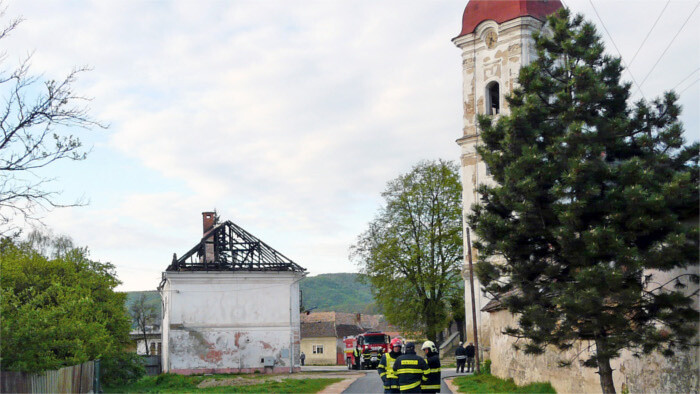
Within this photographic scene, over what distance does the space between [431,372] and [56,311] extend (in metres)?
9.06

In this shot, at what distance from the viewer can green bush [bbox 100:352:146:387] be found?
28.5 meters

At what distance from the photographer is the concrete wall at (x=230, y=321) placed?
1506 inches

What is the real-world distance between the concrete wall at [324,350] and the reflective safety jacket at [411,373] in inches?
2461

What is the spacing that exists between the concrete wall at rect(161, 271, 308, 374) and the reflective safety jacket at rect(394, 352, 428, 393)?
27607mm

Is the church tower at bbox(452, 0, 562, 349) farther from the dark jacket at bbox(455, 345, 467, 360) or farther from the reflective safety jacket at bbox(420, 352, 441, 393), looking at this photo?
the reflective safety jacket at bbox(420, 352, 441, 393)

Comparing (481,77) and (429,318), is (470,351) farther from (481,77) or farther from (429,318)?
(481,77)

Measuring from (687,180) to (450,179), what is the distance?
33015 millimetres

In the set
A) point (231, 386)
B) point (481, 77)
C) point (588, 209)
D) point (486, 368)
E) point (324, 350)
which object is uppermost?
point (481, 77)

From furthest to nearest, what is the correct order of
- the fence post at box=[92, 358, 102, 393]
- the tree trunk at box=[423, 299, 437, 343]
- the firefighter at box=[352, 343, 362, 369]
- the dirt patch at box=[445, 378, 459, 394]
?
the tree trunk at box=[423, 299, 437, 343] → the firefighter at box=[352, 343, 362, 369] → the dirt patch at box=[445, 378, 459, 394] → the fence post at box=[92, 358, 102, 393]

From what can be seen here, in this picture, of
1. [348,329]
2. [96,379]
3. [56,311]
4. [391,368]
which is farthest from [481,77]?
[348,329]

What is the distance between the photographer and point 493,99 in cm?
3509

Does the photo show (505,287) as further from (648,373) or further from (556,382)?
(556,382)

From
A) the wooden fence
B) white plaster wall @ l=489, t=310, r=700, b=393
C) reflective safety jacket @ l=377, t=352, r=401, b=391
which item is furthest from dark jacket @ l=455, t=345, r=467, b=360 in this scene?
reflective safety jacket @ l=377, t=352, r=401, b=391

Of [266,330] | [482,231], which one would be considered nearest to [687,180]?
[482,231]
